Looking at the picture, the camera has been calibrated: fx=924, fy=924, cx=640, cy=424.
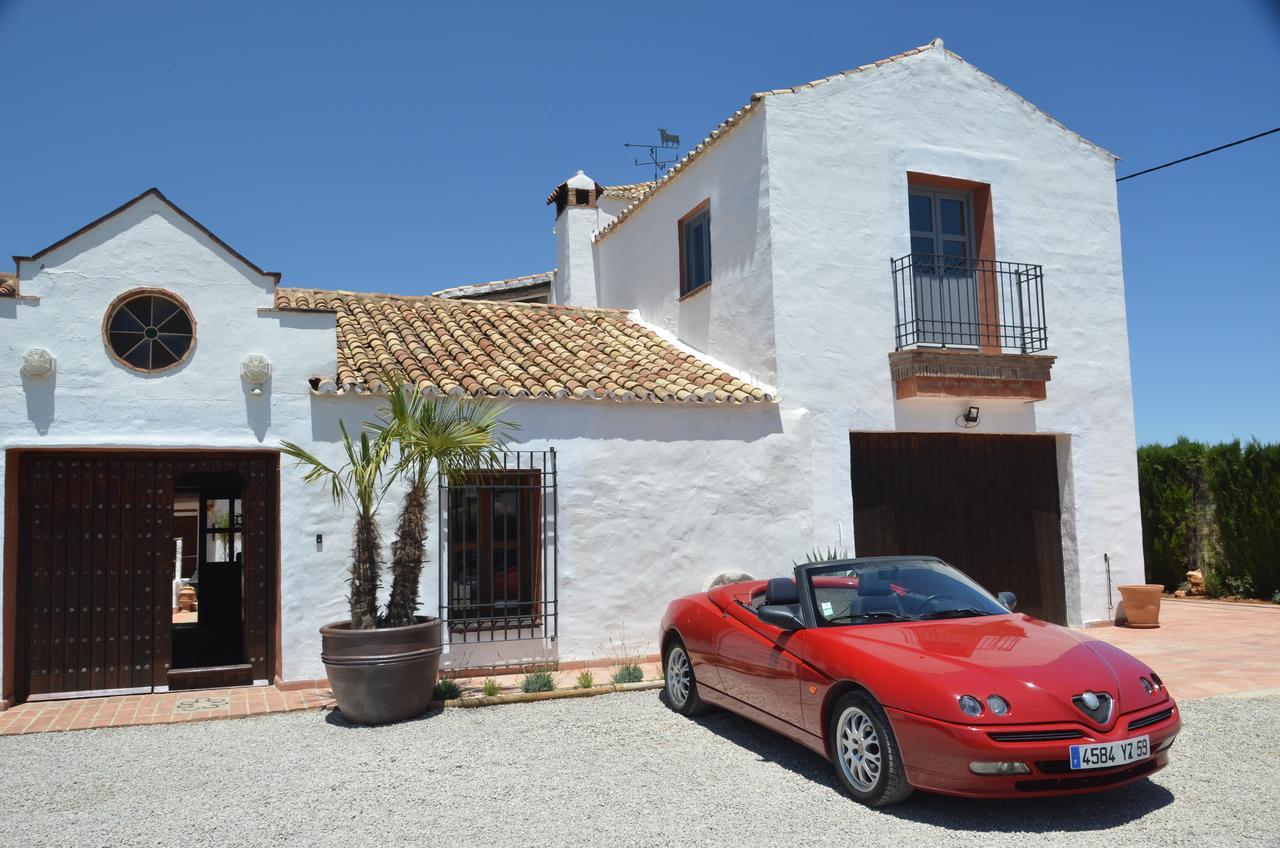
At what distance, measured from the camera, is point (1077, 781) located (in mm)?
4699

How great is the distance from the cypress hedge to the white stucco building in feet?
12.8

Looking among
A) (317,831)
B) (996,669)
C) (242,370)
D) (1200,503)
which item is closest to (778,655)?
(996,669)

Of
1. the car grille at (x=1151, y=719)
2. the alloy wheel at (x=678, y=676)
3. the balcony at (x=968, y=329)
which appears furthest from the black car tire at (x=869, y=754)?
the balcony at (x=968, y=329)

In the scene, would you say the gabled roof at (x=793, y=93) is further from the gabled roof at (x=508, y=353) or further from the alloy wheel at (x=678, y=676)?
the alloy wheel at (x=678, y=676)

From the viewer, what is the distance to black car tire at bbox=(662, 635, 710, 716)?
288 inches

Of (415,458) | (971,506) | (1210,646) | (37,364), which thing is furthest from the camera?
(971,506)

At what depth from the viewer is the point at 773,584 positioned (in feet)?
20.6

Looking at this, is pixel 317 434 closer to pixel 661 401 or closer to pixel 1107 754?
pixel 661 401

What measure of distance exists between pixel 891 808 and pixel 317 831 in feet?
10.4

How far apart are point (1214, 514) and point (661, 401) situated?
35.7 ft

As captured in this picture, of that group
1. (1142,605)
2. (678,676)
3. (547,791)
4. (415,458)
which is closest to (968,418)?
(1142,605)

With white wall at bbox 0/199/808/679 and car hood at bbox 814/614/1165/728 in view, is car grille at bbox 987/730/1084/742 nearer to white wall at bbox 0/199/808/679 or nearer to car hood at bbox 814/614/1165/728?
car hood at bbox 814/614/1165/728

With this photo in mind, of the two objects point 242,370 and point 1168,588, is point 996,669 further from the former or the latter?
point 1168,588

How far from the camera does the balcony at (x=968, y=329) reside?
36.6 feet
